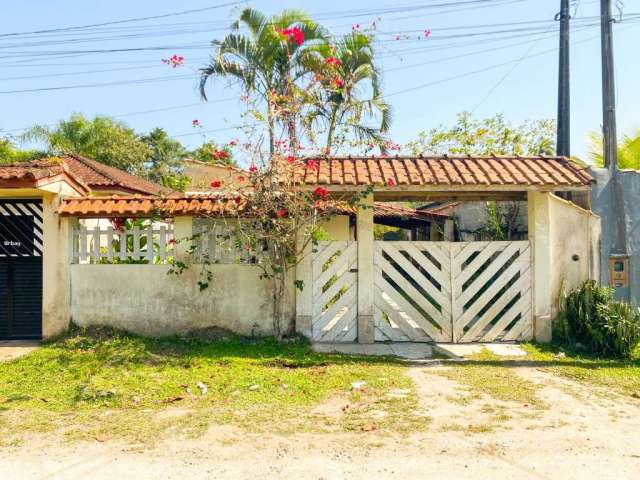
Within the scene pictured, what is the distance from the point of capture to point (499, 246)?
26.2 feet

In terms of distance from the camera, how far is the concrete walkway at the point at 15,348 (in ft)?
23.1

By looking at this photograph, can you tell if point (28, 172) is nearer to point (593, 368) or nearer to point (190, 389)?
point (190, 389)

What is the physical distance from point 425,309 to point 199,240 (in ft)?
12.0

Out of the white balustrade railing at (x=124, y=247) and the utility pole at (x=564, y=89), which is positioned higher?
the utility pole at (x=564, y=89)

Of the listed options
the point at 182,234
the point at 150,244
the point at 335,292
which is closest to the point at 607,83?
the point at 335,292

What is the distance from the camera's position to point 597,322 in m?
7.30

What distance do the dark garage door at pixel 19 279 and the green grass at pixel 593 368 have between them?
7.46 m

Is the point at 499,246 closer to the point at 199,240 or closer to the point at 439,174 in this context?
the point at 439,174

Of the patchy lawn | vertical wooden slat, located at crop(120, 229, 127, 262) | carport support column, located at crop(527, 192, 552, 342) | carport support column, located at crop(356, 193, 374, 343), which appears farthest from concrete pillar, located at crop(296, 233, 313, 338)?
carport support column, located at crop(527, 192, 552, 342)

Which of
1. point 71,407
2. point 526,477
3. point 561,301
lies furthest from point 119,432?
point 561,301

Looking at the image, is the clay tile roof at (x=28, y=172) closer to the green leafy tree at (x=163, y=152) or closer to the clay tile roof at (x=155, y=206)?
the clay tile roof at (x=155, y=206)

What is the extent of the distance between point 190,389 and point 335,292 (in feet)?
9.55

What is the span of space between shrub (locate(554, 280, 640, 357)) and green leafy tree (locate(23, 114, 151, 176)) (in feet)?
65.2

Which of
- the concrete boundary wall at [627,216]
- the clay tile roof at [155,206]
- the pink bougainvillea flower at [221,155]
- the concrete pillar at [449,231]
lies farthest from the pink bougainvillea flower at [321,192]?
the concrete pillar at [449,231]
